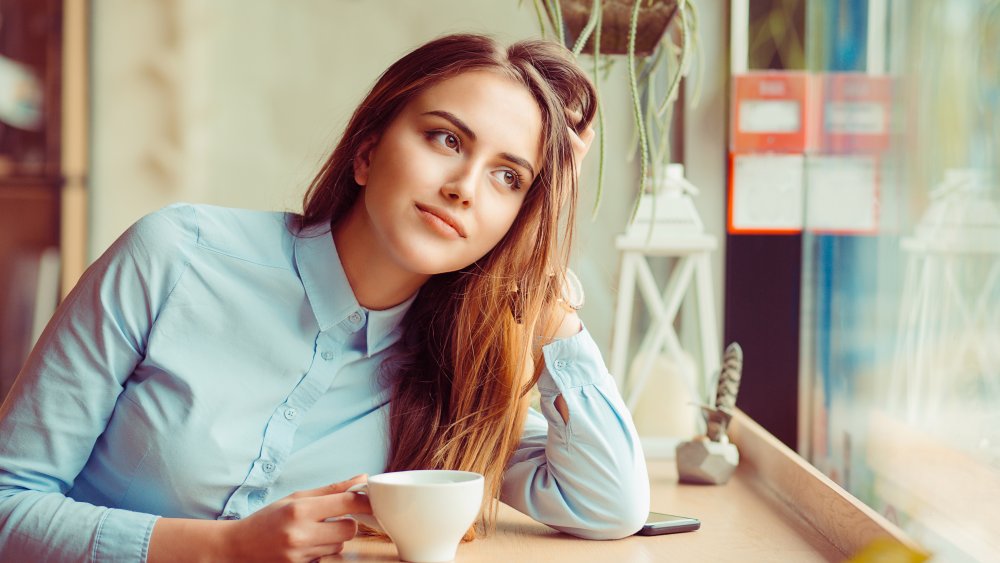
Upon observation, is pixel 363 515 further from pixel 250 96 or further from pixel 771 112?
pixel 250 96

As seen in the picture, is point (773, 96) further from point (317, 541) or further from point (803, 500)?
point (317, 541)

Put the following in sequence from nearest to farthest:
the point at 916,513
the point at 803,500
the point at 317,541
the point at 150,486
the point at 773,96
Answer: the point at 317,541 → the point at 150,486 → the point at 803,500 → the point at 916,513 → the point at 773,96

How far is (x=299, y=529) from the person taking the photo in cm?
86

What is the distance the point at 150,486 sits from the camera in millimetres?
1025

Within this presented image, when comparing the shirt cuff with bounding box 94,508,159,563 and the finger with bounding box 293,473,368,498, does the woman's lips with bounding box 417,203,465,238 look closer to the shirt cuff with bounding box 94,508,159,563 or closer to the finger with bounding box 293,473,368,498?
the finger with bounding box 293,473,368,498

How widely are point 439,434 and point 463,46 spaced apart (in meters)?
0.46

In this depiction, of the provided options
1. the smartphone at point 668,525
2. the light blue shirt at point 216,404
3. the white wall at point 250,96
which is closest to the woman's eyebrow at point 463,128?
the light blue shirt at point 216,404

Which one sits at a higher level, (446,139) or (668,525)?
(446,139)

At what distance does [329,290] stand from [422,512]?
36cm

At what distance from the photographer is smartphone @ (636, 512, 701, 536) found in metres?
1.05

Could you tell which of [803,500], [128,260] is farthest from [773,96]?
[128,260]

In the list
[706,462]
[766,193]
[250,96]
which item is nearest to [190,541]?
[706,462]

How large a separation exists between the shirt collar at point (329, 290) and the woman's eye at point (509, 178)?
0.68 feet

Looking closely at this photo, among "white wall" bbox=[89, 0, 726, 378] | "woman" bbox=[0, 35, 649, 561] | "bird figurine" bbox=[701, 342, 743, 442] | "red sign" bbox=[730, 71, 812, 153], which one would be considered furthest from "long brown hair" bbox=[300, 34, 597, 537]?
"white wall" bbox=[89, 0, 726, 378]
